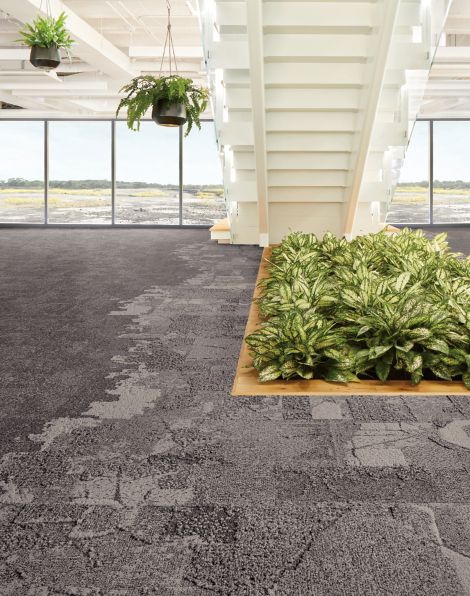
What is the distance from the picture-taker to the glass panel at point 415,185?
1563 centimetres

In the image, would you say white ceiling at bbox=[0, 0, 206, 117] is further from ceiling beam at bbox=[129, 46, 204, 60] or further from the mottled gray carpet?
the mottled gray carpet

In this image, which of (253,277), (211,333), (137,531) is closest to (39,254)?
(253,277)

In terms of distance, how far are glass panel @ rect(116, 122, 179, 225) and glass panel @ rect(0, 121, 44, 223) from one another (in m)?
1.92

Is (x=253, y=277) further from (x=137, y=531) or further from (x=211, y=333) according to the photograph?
(x=137, y=531)

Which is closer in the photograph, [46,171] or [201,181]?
[46,171]

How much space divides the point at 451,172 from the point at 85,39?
10.4 meters

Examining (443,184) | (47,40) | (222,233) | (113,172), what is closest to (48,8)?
(47,40)

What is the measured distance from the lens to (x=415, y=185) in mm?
15945

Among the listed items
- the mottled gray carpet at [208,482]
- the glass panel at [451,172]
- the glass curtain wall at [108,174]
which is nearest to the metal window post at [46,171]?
the glass curtain wall at [108,174]

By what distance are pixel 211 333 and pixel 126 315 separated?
89 centimetres

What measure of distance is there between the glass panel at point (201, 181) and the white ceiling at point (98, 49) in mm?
2967

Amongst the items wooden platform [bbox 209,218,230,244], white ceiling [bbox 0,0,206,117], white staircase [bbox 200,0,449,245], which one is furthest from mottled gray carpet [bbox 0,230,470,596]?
wooden platform [bbox 209,218,230,244]

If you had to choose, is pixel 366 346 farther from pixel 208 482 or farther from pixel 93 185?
pixel 93 185

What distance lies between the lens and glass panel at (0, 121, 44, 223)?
1582 cm
